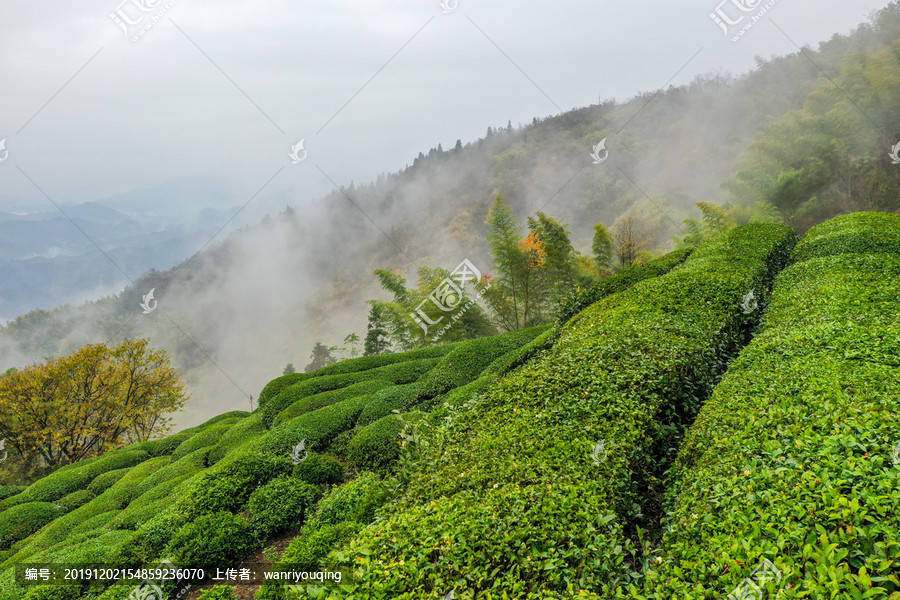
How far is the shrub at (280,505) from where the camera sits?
653 centimetres

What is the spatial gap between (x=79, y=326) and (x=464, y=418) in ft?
312

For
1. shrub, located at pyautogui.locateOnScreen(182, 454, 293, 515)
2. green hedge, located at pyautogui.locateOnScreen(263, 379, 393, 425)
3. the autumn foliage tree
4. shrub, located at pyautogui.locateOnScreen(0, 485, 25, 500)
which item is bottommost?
shrub, located at pyautogui.locateOnScreen(182, 454, 293, 515)

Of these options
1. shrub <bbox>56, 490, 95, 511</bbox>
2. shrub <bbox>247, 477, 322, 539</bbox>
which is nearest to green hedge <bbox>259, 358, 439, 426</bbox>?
shrub <bbox>56, 490, 95, 511</bbox>

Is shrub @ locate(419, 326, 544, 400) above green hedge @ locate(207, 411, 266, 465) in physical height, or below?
below

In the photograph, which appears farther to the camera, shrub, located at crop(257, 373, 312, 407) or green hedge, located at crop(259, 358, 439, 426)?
shrub, located at crop(257, 373, 312, 407)

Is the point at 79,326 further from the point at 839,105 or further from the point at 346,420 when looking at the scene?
the point at 839,105

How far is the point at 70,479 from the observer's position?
13336 millimetres

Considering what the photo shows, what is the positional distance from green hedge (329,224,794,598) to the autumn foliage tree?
22003mm

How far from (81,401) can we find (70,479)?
8877 millimetres

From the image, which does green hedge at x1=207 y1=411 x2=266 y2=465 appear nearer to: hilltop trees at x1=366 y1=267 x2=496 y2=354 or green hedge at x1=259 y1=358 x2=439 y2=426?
green hedge at x1=259 y1=358 x2=439 y2=426

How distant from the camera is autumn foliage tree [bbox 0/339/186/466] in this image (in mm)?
18844

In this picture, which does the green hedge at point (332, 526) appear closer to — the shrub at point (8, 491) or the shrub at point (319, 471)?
the shrub at point (319, 471)

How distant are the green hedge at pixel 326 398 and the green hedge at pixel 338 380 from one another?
1.55ft

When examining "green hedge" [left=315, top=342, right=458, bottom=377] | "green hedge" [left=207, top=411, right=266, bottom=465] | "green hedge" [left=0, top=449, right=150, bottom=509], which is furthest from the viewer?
→ "green hedge" [left=315, top=342, right=458, bottom=377]
